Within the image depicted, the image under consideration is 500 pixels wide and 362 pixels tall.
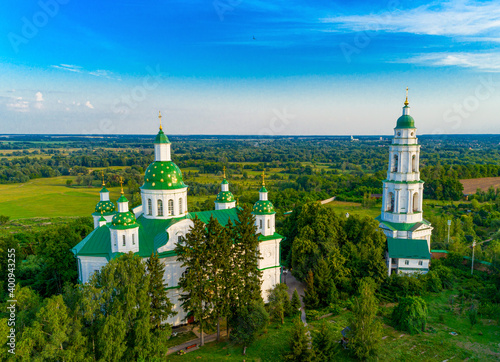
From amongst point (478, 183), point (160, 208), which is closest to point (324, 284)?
point (160, 208)

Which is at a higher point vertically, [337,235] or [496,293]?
[337,235]

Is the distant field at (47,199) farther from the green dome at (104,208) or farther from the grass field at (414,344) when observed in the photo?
the grass field at (414,344)

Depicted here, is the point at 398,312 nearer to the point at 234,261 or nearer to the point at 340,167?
the point at 234,261

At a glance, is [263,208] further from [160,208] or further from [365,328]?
[365,328]

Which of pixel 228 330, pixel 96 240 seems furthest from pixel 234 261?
pixel 96 240

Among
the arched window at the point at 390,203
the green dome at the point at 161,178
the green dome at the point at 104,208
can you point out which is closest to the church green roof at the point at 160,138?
the green dome at the point at 161,178
